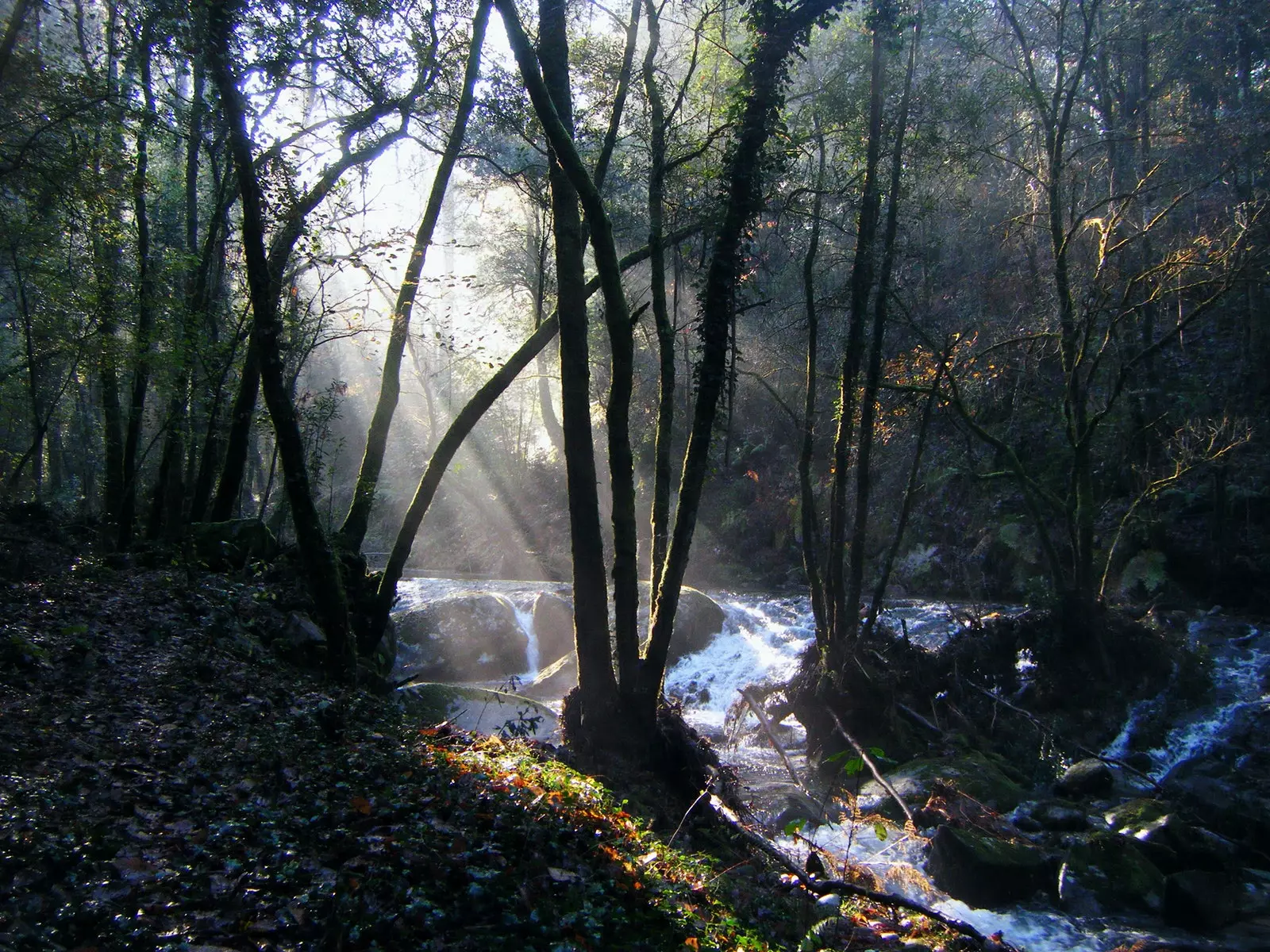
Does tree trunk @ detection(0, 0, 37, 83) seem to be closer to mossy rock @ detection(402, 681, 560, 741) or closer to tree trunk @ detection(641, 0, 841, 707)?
tree trunk @ detection(641, 0, 841, 707)

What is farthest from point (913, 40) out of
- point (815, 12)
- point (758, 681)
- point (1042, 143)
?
point (758, 681)

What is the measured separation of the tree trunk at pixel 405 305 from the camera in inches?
403

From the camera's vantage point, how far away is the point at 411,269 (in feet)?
33.4

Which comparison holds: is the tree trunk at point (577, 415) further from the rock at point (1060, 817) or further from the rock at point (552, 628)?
the rock at point (552, 628)

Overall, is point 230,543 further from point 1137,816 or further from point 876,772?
point 1137,816

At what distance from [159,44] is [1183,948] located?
13322 mm

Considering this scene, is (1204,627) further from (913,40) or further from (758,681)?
(913,40)

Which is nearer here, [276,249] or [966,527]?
[276,249]

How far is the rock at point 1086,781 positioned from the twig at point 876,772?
7.31 feet

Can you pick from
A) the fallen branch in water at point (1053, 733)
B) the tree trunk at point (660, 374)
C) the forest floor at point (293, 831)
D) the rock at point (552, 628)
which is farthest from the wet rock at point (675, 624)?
the forest floor at point (293, 831)

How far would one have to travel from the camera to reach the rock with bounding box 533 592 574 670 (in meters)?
16.9

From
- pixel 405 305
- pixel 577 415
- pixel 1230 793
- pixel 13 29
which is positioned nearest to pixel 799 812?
pixel 577 415

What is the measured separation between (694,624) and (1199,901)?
10388 millimetres

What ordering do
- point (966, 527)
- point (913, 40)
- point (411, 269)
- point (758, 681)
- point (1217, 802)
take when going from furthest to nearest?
point (966, 527) → point (758, 681) → point (913, 40) → point (411, 269) → point (1217, 802)
